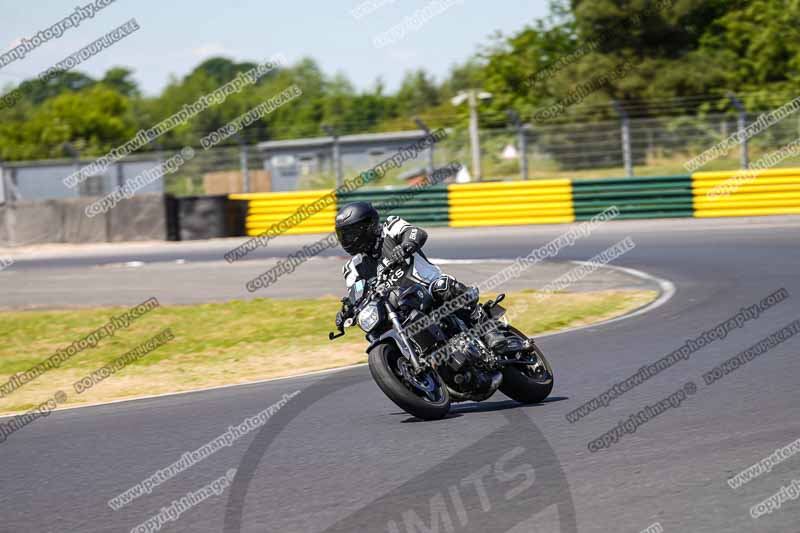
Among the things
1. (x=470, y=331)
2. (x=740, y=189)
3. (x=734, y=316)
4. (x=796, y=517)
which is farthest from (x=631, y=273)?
(x=796, y=517)

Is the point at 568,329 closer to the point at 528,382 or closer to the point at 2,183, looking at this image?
the point at 528,382

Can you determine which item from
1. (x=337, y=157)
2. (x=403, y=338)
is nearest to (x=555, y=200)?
(x=337, y=157)

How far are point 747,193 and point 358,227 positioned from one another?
16522 mm

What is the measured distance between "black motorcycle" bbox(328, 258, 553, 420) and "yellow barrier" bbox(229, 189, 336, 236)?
1740 cm

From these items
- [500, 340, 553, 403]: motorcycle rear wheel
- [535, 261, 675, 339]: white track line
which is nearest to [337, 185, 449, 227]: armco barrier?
[535, 261, 675, 339]: white track line

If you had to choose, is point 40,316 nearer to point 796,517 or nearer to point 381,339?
point 381,339

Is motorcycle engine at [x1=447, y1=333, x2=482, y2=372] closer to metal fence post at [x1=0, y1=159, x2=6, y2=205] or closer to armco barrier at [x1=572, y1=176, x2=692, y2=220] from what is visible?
armco barrier at [x1=572, y1=176, x2=692, y2=220]

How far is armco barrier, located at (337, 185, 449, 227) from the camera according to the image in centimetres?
2431

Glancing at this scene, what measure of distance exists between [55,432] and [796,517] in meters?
5.29

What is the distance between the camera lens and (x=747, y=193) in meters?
21.9

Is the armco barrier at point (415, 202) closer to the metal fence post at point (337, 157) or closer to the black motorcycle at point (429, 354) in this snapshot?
the metal fence post at point (337, 157)

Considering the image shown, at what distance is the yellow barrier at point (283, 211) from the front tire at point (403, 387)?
57.9 ft

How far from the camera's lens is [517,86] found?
50469 mm

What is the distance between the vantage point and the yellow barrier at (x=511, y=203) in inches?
922
